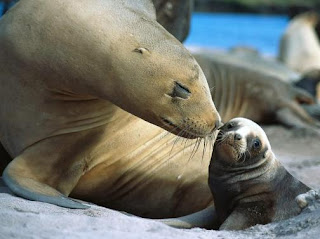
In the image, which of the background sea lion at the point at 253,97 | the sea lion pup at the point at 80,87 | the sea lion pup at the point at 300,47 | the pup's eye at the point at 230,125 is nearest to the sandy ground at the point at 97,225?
the sea lion pup at the point at 80,87

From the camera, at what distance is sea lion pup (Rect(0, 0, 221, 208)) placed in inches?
150

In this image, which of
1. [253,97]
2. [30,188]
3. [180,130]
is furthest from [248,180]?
[253,97]

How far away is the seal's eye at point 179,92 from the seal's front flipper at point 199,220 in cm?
72

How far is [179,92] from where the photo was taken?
12.4 ft

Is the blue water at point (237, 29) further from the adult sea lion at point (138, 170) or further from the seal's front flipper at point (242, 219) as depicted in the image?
the seal's front flipper at point (242, 219)

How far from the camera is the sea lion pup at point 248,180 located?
4285 mm

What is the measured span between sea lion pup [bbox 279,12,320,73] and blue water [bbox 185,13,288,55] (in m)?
7.04

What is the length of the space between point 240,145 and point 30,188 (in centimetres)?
117

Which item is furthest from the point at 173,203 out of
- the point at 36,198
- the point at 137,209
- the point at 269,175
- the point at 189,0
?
the point at 189,0

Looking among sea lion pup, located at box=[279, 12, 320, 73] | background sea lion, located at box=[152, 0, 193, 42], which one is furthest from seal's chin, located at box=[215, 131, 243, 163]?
sea lion pup, located at box=[279, 12, 320, 73]

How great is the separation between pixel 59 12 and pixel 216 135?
3.78 feet

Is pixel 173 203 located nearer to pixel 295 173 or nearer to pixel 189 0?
pixel 295 173

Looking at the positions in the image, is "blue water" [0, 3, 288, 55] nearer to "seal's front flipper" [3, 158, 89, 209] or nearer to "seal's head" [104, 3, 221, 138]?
"seal's front flipper" [3, 158, 89, 209]

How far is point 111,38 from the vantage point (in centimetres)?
389
